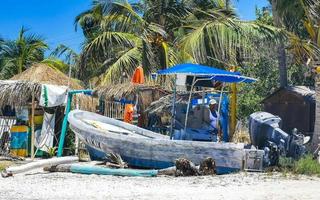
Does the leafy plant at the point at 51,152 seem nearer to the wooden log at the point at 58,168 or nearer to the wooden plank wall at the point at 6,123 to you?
the wooden plank wall at the point at 6,123

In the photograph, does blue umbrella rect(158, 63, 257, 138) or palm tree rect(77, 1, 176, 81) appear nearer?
blue umbrella rect(158, 63, 257, 138)

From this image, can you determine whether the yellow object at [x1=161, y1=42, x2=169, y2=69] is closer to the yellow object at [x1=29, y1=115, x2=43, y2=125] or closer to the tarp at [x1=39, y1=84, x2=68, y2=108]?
the tarp at [x1=39, y1=84, x2=68, y2=108]

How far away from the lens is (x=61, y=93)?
647 inches

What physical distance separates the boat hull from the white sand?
0.53m

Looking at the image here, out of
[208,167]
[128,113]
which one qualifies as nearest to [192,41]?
[128,113]

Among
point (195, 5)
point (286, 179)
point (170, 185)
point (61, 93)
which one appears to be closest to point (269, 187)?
point (286, 179)

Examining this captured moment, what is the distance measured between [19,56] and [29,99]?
46.3 ft

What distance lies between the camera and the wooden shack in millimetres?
18906

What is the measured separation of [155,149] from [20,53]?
19.3 m

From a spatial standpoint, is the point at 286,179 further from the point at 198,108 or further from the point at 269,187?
the point at 198,108

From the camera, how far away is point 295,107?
63.5 ft

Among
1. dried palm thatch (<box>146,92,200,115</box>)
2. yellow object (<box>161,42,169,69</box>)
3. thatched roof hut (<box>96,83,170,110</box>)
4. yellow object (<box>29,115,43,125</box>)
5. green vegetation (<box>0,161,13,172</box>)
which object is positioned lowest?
green vegetation (<box>0,161,13,172</box>)

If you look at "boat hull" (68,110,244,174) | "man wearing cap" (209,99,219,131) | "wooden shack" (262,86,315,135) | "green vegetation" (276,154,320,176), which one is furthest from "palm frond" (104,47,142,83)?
"green vegetation" (276,154,320,176)

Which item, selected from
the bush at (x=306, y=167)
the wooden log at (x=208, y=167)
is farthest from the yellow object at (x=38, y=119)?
the bush at (x=306, y=167)
